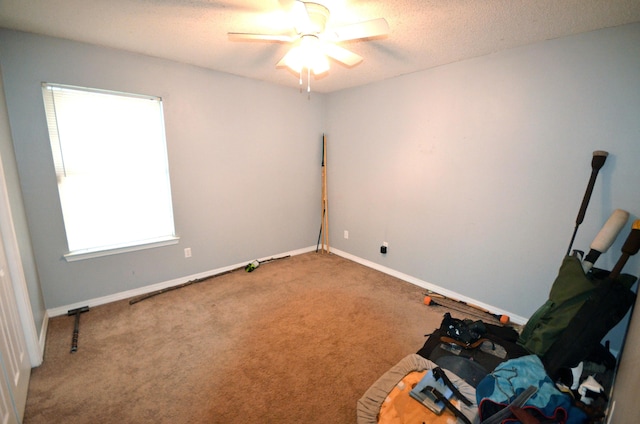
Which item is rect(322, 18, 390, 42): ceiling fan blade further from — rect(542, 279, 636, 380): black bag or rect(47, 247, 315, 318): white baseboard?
rect(47, 247, 315, 318): white baseboard

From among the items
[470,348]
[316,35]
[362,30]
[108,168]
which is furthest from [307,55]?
[470,348]

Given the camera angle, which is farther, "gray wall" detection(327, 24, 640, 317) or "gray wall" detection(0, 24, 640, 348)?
"gray wall" detection(0, 24, 640, 348)

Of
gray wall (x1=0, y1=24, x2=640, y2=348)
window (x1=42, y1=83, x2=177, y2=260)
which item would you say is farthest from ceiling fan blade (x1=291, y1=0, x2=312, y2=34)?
window (x1=42, y1=83, x2=177, y2=260)

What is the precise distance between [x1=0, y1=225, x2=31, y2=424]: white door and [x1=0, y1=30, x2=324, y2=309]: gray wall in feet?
2.73

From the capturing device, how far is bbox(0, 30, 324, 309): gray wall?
215 cm

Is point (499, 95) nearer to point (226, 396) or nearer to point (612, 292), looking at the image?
point (612, 292)

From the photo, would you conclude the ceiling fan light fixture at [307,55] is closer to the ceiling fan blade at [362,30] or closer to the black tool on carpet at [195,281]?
the ceiling fan blade at [362,30]

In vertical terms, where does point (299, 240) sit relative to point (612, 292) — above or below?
below

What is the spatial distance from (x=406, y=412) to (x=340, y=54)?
89.9 inches

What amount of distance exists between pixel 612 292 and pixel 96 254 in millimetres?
3955

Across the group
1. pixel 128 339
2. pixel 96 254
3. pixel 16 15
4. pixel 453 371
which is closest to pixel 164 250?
pixel 96 254

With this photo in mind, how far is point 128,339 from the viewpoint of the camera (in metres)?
2.13

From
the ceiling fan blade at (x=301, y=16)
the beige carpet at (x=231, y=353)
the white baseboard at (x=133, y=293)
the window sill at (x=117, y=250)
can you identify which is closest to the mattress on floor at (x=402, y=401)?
the beige carpet at (x=231, y=353)

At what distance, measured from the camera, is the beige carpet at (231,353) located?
5.11 ft
